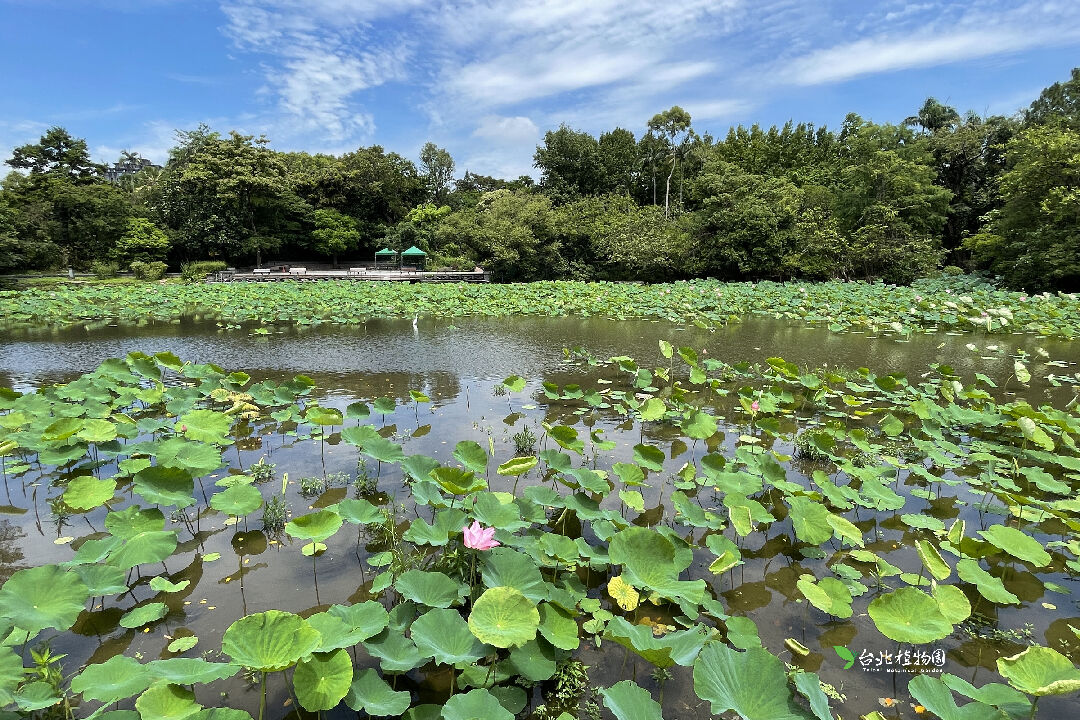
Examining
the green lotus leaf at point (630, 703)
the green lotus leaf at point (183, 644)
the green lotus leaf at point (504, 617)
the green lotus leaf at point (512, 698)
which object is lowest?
the green lotus leaf at point (512, 698)

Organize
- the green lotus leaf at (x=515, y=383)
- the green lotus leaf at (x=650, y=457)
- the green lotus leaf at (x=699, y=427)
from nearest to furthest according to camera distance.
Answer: the green lotus leaf at (x=650, y=457), the green lotus leaf at (x=699, y=427), the green lotus leaf at (x=515, y=383)

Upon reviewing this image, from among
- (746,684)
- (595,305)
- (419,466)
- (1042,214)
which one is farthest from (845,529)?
(1042,214)

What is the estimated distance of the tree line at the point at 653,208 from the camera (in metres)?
18.1

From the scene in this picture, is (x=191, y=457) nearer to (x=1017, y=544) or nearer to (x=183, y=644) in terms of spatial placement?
(x=183, y=644)

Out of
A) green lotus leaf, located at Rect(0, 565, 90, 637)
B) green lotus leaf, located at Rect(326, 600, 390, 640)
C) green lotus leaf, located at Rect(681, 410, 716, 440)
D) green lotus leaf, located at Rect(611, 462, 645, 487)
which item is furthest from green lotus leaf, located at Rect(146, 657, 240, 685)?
green lotus leaf, located at Rect(681, 410, 716, 440)

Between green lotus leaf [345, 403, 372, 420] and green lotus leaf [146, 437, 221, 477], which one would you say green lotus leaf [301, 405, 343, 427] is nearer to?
green lotus leaf [345, 403, 372, 420]

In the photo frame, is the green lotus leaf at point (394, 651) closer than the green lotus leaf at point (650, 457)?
Yes

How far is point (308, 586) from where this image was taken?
2.49m

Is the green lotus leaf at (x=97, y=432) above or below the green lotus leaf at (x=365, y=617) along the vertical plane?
above

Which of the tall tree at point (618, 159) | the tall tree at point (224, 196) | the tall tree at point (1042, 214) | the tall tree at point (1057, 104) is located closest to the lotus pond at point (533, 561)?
the tall tree at point (1042, 214)

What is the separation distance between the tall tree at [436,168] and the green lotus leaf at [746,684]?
42.6 m

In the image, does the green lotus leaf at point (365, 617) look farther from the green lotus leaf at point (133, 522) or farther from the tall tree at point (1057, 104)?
the tall tree at point (1057, 104)

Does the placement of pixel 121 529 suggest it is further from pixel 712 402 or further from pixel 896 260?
pixel 896 260

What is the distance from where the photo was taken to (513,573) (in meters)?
2.05
